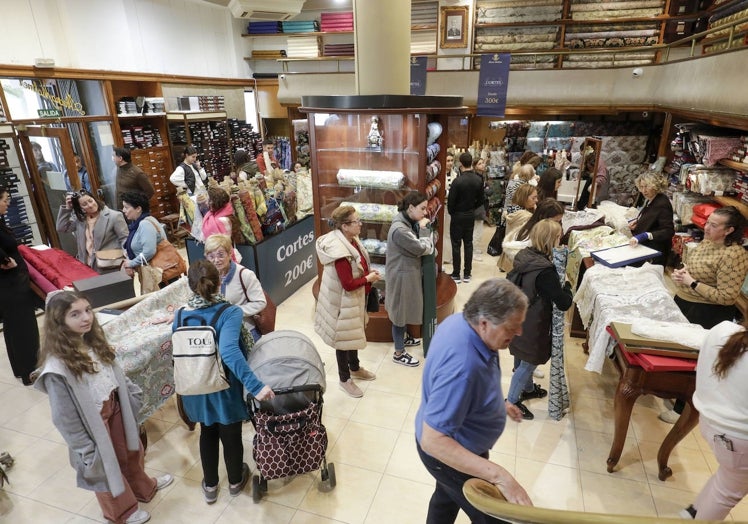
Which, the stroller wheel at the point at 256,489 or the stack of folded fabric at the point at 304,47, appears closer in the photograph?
the stroller wheel at the point at 256,489

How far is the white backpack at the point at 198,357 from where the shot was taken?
2.23 m

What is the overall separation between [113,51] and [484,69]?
6.42 meters

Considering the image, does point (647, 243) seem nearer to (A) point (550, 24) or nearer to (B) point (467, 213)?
(B) point (467, 213)

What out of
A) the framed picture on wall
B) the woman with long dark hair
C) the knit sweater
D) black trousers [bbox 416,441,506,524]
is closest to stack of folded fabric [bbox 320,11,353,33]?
the framed picture on wall

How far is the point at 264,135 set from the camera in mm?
11750

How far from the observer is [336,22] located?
10.2 m

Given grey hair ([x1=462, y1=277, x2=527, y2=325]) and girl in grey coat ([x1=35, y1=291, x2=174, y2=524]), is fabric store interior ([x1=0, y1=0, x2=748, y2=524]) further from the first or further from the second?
grey hair ([x1=462, y1=277, x2=527, y2=325])

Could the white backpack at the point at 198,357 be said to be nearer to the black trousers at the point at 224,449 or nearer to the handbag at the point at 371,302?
the black trousers at the point at 224,449

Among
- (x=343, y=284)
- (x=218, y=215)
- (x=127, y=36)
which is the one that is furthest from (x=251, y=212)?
(x=127, y=36)

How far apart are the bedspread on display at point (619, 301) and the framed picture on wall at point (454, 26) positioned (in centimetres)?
724

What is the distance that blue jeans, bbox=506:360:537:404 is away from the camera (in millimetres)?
3213

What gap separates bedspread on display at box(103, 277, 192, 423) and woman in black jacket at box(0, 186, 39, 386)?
1.42m

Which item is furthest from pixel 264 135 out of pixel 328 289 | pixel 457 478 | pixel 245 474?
pixel 457 478

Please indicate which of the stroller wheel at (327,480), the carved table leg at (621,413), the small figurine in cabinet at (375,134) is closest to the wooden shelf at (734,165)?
the carved table leg at (621,413)
